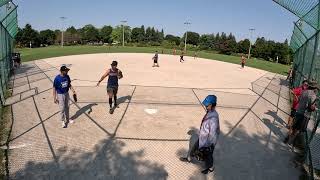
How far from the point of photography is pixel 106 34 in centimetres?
13925

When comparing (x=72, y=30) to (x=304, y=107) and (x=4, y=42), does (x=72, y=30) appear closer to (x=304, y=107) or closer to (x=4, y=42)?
(x=4, y=42)

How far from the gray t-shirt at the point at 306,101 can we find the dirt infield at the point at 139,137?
1.14 metres

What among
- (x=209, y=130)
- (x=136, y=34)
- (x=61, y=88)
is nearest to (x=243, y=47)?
(x=136, y=34)

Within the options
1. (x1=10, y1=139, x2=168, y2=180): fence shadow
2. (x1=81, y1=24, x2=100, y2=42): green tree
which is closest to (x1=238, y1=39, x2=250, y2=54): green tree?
(x1=81, y1=24, x2=100, y2=42): green tree

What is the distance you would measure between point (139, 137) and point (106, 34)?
442 ft

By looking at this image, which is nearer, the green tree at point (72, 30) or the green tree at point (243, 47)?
the green tree at point (243, 47)

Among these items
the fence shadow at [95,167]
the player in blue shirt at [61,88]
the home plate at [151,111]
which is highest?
the player in blue shirt at [61,88]

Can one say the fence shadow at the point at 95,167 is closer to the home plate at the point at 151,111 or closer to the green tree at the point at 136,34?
the home plate at the point at 151,111

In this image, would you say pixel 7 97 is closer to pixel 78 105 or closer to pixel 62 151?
pixel 78 105

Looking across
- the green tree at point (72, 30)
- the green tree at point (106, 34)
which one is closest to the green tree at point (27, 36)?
the green tree at point (72, 30)

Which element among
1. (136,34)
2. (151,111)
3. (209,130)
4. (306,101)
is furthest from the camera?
(136,34)

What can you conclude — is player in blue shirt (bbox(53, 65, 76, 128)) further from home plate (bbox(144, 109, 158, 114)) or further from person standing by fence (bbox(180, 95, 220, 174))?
person standing by fence (bbox(180, 95, 220, 174))

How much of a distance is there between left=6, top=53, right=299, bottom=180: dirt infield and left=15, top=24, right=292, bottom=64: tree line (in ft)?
195

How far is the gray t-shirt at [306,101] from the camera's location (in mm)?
8445
